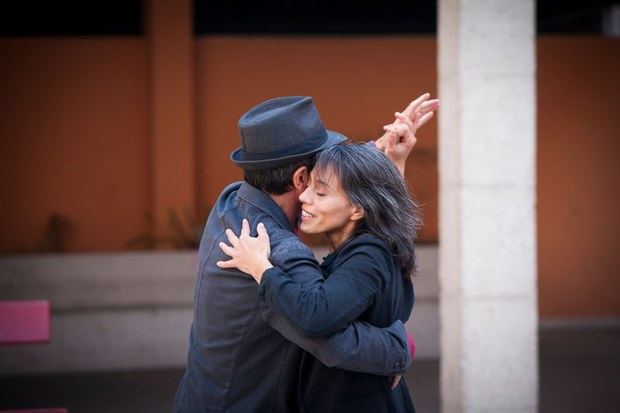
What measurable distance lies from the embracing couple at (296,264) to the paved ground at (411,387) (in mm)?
4305

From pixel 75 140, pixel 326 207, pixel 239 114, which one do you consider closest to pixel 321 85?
pixel 239 114

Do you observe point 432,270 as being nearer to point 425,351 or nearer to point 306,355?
point 425,351

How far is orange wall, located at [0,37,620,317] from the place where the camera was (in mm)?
9484

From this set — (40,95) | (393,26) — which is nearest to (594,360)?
(393,26)

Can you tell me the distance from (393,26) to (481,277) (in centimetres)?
576

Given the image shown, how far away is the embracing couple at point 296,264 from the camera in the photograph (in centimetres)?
277

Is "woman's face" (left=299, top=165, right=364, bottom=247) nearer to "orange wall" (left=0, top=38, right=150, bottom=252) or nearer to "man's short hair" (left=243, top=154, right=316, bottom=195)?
"man's short hair" (left=243, top=154, right=316, bottom=195)

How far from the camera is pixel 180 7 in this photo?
9375 mm

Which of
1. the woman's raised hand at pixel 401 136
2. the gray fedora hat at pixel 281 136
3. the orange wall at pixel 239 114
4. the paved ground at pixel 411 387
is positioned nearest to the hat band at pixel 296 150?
the gray fedora hat at pixel 281 136

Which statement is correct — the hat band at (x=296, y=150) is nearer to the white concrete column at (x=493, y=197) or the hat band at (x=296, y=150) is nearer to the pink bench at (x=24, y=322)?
the white concrete column at (x=493, y=197)

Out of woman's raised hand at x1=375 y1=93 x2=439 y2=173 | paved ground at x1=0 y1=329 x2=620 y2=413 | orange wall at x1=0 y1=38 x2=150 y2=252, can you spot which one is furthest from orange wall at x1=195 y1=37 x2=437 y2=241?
woman's raised hand at x1=375 y1=93 x2=439 y2=173

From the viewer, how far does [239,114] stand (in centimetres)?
962

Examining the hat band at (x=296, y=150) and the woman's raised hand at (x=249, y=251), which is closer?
the woman's raised hand at (x=249, y=251)

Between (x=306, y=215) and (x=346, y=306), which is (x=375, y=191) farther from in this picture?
(x=346, y=306)
